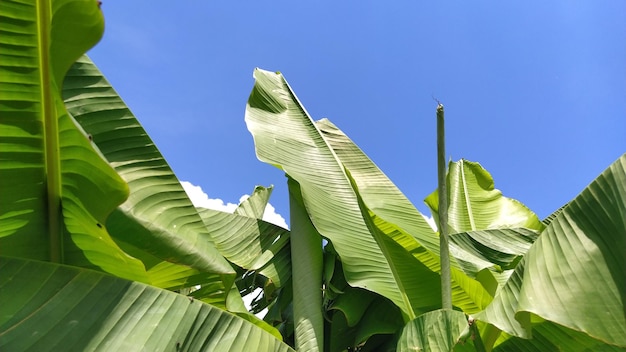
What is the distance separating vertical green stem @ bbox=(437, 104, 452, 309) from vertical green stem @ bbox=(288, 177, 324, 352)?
0.54m

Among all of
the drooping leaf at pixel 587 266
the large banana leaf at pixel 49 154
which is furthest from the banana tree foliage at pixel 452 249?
the large banana leaf at pixel 49 154

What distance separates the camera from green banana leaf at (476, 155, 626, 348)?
1.07 meters

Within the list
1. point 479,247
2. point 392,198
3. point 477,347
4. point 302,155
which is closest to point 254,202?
point 302,155

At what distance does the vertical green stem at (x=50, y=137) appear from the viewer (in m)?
0.91

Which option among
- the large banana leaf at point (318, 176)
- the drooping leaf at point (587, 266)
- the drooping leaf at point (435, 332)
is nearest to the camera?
the drooping leaf at point (587, 266)

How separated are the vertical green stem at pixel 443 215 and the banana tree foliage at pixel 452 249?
0.10 m

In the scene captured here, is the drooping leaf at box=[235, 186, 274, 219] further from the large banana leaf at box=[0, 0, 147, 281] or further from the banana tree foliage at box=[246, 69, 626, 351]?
the large banana leaf at box=[0, 0, 147, 281]

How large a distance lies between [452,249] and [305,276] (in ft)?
1.81

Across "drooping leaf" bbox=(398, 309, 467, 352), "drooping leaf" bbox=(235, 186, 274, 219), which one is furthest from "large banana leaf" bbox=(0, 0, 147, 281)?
"drooping leaf" bbox=(235, 186, 274, 219)

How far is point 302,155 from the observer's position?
209 centimetres

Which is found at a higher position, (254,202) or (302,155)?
(302,155)

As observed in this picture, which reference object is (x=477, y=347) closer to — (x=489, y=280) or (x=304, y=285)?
(x=489, y=280)

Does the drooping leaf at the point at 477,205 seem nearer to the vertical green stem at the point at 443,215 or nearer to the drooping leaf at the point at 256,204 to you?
the drooping leaf at the point at 256,204

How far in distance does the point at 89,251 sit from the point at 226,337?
13.9 inches
